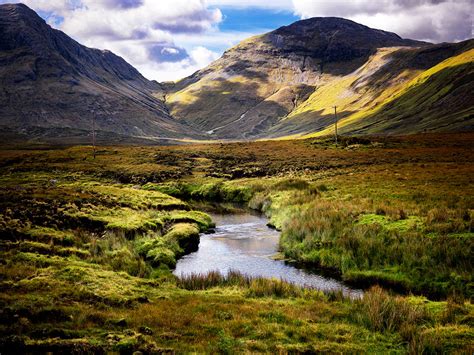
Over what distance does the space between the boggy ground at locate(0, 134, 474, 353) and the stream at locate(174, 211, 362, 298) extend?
154 centimetres

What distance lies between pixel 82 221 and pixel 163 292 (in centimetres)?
1865

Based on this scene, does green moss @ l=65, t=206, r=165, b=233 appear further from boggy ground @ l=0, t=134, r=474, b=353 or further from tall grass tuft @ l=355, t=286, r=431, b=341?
tall grass tuft @ l=355, t=286, r=431, b=341

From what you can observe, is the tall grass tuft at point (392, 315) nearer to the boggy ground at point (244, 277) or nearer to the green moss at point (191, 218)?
the boggy ground at point (244, 277)

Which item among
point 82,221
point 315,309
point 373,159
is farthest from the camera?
point 373,159

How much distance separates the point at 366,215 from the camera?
40531 mm

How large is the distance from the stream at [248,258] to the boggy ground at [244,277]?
154 cm

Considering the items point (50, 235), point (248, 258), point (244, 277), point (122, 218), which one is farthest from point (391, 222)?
point (50, 235)

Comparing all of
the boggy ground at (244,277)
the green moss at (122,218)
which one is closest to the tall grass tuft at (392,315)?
the boggy ground at (244,277)

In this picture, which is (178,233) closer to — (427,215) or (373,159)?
(427,215)

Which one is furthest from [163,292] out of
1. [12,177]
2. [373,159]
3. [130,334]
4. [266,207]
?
[373,159]

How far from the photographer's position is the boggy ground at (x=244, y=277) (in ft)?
57.9

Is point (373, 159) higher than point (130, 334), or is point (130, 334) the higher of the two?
point (373, 159)

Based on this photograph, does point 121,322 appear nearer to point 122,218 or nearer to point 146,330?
point 146,330

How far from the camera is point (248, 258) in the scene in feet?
124
